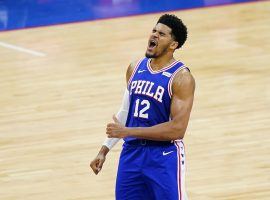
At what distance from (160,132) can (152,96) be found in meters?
0.25

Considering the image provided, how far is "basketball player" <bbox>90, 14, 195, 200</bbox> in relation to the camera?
216 inches

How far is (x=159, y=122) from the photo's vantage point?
5535mm

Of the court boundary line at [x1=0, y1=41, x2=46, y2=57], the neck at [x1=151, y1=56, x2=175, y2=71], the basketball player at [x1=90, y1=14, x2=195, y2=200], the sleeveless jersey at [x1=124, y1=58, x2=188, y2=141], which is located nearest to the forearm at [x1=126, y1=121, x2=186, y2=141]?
the basketball player at [x1=90, y1=14, x2=195, y2=200]

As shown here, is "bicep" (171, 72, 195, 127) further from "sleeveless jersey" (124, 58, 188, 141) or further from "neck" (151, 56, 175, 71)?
"neck" (151, 56, 175, 71)

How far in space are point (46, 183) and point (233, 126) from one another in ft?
7.64

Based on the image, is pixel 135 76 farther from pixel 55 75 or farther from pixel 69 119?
pixel 55 75

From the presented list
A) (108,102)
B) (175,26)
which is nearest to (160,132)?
(175,26)

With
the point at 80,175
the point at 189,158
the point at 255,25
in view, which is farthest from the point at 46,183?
the point at 255,25

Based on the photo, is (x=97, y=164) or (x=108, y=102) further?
(x=108, y=102)

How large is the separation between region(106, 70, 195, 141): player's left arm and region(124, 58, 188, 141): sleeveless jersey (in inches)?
2.0

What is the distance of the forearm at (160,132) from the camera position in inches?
212

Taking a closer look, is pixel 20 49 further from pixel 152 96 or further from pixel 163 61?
pixel 152 96

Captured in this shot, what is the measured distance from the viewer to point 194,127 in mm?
9188

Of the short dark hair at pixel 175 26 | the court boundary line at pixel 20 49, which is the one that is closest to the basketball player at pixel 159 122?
the short dark hair at pixel 175 26
